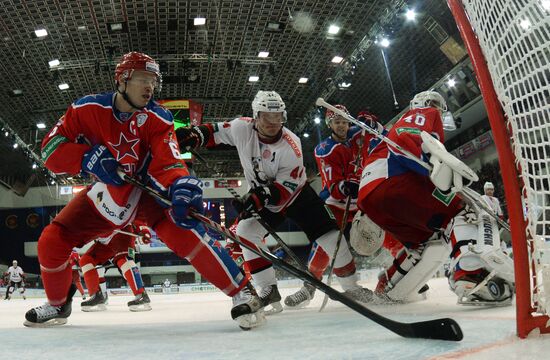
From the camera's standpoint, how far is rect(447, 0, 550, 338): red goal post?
103 cm

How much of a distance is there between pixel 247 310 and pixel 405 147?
3.43ft

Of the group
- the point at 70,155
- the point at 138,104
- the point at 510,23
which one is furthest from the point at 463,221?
the point at 70,155

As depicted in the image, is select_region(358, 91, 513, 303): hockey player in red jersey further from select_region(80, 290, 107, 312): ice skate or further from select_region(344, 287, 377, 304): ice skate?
select_region(80, 290, 107, 312): ice skate

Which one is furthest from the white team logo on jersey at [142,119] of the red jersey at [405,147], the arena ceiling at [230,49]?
the arena ceiling at [230,49]

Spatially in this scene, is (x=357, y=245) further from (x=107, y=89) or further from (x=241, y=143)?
(x=107, y=89)

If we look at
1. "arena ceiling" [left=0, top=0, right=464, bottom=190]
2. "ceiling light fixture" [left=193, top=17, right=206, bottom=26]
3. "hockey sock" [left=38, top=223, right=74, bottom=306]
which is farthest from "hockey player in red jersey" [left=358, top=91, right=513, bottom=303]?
"ceiling light fixture" [left=193, top=17, right=206, bottom=26]

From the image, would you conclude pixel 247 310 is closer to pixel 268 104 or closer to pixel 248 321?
pixel 248 321

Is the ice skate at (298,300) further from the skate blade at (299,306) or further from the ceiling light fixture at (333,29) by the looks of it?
the ceiling light fixture at (333,29)

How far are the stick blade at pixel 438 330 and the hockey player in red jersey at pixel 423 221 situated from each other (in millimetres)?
935

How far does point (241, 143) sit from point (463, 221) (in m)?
1.24

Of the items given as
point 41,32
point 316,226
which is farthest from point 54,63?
point 316,226

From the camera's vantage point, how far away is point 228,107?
36.6 ft

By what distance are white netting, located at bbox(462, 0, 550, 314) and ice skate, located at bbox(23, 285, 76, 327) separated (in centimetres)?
187

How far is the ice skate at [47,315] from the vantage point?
6.70 ft
